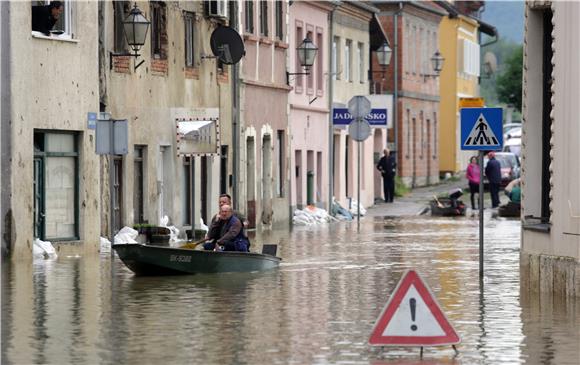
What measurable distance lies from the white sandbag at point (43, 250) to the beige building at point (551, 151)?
1107cm

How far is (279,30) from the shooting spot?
57000mm

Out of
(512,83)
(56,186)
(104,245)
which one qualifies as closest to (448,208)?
(104,245)

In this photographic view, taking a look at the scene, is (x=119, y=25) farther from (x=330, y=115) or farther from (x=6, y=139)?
(x=330, y=115)

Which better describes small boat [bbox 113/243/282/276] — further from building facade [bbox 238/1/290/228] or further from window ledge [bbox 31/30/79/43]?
building facade [bbox 238/1/290/228]

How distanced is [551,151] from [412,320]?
8971 mm

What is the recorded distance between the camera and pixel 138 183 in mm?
43094

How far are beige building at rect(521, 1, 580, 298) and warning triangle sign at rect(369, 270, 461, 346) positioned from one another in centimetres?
750

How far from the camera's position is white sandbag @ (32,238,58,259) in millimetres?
35706

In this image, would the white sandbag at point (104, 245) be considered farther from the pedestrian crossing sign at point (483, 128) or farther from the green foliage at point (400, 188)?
the green foliage at point (400, 188)

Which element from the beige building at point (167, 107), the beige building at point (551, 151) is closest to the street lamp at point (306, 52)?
the beige building at point (167, 107)

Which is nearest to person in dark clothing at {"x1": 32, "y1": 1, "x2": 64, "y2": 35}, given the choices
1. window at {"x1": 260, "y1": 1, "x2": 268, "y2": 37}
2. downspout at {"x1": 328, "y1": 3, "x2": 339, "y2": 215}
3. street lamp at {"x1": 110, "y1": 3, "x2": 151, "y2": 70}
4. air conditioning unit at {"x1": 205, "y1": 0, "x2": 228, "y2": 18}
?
street lamp at {"x1": 110, "y1": 3, "x2": 151, "y2": 70}

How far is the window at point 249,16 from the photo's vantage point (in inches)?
2067

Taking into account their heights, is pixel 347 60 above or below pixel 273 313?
above

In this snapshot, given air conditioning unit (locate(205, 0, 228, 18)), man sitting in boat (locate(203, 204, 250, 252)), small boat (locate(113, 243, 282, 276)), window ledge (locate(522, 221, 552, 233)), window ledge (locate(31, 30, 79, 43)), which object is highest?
air conditioning unit (locate(205, 0, 228, 18))
